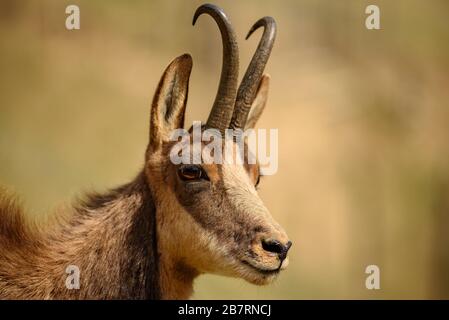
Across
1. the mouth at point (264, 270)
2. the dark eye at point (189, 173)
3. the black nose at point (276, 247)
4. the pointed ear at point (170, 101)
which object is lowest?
the mouth at point (264, 270)

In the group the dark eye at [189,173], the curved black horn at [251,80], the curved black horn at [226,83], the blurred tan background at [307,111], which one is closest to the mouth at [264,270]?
the dark eye at [189,173]

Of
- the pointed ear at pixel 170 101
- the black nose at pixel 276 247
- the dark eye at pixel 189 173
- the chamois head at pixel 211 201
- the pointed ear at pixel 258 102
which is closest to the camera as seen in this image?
the black nose at pixel 276 247

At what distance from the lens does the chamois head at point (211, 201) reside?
638 centimetres

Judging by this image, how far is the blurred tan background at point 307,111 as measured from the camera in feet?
52.4

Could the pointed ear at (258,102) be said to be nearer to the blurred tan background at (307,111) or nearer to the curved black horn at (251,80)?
the curved black horn at (251,80)

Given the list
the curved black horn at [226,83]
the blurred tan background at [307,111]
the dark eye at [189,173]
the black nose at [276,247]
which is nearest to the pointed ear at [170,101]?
the curved black horn at [226,83]

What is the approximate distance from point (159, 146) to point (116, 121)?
1000 centimetres

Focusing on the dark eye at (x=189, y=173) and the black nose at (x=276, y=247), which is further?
the dark eye at (x=189, y=173)

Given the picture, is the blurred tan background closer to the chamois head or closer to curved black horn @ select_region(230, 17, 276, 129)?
curved black horn @ select_region(230, 17, 276, 129)

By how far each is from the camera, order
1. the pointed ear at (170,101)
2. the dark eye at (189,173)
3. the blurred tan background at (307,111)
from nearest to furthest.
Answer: the dark eye at (189,173), the pointed ear at (170,101), the blurred tan background at (307,111)

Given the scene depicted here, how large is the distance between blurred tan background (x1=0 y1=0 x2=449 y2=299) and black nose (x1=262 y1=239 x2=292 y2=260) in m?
8.83

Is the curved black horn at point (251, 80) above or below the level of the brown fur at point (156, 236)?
above

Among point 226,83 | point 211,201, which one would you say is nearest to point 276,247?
point 211,201

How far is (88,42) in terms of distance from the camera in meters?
16.9
